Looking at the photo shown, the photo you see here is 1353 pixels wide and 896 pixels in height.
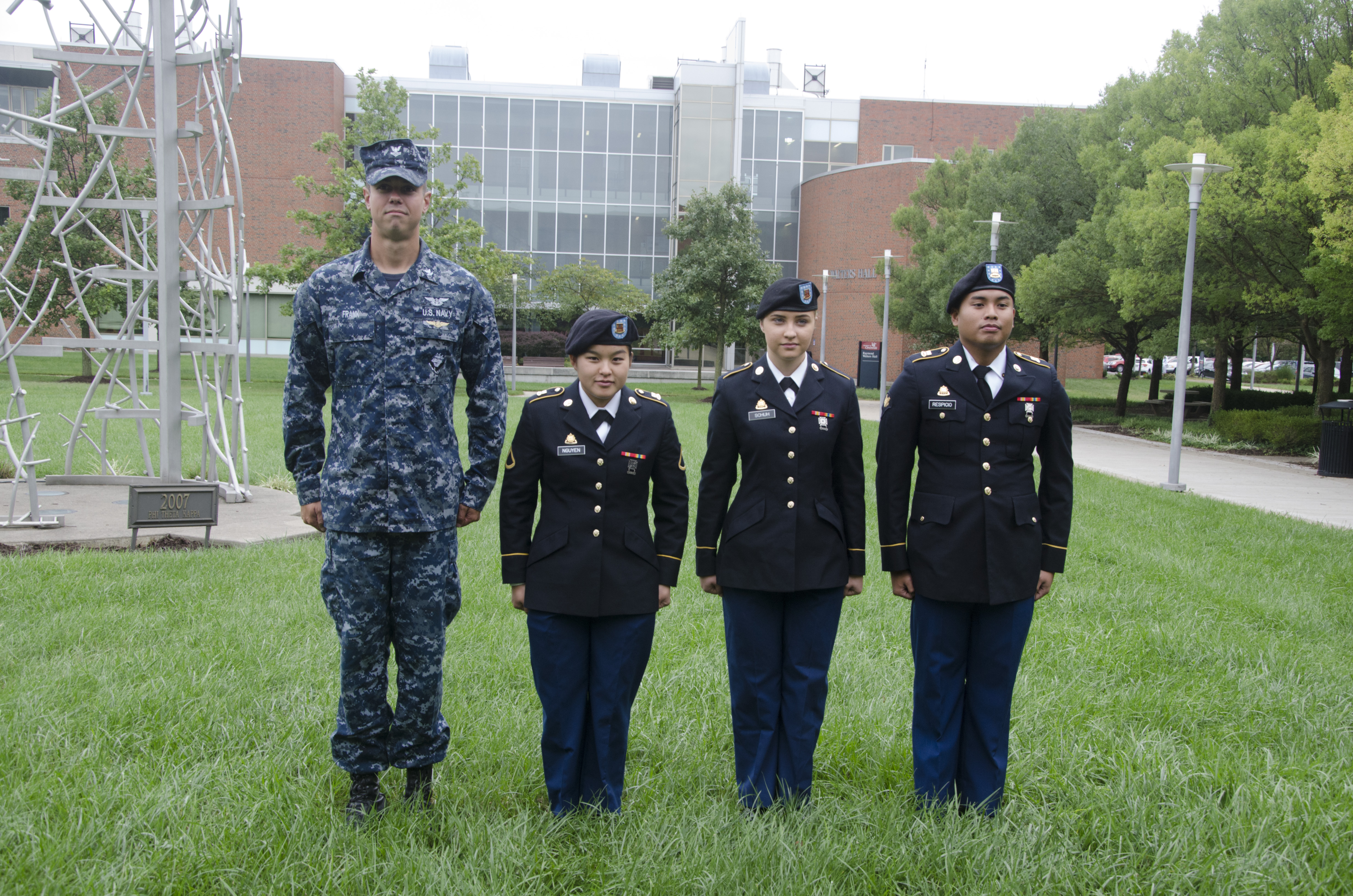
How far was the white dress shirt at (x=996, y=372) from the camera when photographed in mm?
Result: 3471

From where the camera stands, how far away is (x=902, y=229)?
4153 centimetres

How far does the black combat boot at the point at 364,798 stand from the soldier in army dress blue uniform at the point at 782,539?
1254 mm

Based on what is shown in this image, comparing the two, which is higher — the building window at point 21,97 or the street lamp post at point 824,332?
the building window at point 21,97

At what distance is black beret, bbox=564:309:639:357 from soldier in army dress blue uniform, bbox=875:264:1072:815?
3.17 ft

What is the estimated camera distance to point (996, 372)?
3.49m

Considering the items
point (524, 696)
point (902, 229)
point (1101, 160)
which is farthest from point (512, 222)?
point (524, 696)

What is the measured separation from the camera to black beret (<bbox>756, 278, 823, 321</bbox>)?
337cm

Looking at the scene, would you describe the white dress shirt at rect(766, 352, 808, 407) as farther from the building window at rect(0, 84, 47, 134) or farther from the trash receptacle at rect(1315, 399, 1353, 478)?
the building window at rect(0, 84, 47, 134)

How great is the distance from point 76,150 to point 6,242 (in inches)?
208

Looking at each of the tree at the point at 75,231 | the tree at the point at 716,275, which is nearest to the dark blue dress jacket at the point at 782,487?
the tree at the point at 75,231

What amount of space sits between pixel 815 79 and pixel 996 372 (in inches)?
2416

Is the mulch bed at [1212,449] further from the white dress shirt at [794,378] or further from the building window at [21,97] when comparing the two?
the building window at [21,97]

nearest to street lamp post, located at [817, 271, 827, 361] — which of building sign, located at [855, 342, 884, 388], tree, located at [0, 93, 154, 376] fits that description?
building sign, located at [855, 342, 884, 388]

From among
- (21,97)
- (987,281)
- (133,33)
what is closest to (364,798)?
(987,281)
